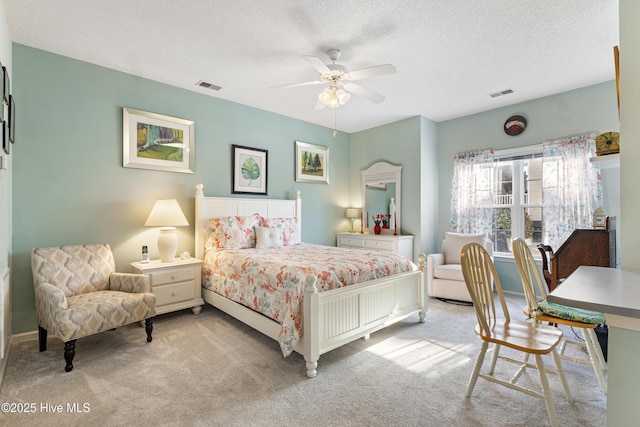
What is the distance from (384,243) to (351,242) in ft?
2.40

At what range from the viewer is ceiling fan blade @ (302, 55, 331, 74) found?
2425 mm

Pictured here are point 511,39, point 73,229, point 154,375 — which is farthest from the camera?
point 73,229

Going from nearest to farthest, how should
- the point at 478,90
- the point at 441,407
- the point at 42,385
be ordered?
the point at 441,407 < the point at 42,385 < the point at 478,90

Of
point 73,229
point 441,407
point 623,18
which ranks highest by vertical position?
point 623,18

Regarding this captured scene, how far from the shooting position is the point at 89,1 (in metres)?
2.29

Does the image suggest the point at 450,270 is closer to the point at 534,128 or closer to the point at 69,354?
the point at 534,128

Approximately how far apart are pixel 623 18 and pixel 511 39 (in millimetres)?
1529

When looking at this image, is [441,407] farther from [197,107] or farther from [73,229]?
[197,107]

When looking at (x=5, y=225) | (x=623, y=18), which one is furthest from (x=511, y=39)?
(x=5, y=225)

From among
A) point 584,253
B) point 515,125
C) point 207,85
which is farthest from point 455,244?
point 207,85

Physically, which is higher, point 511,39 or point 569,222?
point 511,39

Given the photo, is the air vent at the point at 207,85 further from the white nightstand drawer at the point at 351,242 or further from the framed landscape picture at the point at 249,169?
the white nightstand drawer at the point at 351,242

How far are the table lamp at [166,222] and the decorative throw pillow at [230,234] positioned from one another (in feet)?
1.39

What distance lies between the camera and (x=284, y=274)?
8.27ft
